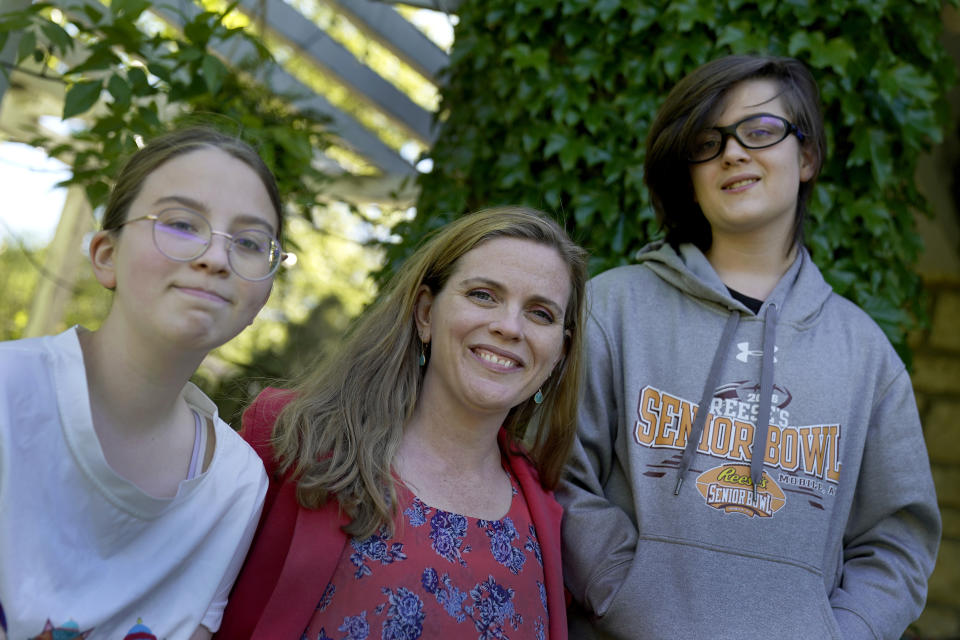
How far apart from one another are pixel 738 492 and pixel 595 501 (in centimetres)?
31

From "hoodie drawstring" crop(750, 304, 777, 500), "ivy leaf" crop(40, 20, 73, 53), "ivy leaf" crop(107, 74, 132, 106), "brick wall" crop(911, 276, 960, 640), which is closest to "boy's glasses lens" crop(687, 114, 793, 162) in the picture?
"hoodie drawstring" crop(750, 304, 777, 500)

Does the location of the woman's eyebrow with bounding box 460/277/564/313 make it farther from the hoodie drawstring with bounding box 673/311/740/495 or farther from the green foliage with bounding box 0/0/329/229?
the green foliage with bounding box 0/0/329/229

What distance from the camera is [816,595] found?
1.94 meters

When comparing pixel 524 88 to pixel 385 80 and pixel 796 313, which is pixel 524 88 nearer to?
pixel 796 313

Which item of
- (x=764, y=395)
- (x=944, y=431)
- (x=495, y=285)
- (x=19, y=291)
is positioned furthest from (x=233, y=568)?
(x=19, y=291)

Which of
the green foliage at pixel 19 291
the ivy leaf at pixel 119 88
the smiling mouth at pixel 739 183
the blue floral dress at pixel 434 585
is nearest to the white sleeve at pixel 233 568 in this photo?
the blue floral dress at pixel 434 585

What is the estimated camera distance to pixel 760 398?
203cm

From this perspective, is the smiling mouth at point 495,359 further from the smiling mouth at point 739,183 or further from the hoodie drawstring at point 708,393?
the smiling mouth at point 739,183

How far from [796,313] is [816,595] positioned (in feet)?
2.04

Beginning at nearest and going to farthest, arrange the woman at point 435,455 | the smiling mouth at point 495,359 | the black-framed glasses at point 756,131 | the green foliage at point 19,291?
the woman at point 435,455, the smiling mouth at point 495,359, the black-framed glasses at point 756,131, the green foliage at point 19,291

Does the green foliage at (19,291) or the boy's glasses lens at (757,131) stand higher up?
the boy's glasses lens at (757,131)

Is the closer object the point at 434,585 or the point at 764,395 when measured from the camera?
the point at 434,585

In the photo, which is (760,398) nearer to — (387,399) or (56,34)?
(387,399)

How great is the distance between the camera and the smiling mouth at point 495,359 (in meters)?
1.85
